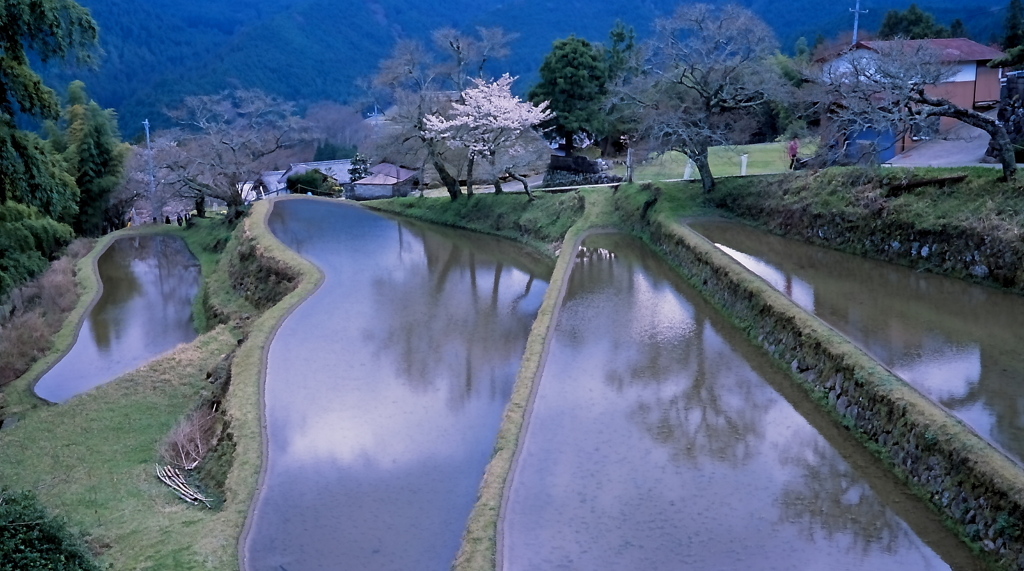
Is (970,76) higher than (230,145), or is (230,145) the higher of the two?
(970,76)

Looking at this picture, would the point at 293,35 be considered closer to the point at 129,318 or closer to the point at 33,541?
the point at 129,318

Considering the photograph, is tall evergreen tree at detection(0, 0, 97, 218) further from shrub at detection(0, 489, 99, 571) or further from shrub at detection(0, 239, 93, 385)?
shrub at detection(0, 239, 93, 385)

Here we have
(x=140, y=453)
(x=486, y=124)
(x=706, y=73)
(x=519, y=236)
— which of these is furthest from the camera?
(x=486, y=124)

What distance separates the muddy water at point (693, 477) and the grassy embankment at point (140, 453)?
3.49 m

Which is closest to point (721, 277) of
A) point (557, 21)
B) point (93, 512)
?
point (93, 512)

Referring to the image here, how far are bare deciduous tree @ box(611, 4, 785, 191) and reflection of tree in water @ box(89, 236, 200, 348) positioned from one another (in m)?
15.4

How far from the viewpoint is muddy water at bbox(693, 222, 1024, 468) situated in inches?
364

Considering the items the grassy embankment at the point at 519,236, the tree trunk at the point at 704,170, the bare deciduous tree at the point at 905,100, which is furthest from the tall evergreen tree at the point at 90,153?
the bare deciduous tree at the point at 905,100

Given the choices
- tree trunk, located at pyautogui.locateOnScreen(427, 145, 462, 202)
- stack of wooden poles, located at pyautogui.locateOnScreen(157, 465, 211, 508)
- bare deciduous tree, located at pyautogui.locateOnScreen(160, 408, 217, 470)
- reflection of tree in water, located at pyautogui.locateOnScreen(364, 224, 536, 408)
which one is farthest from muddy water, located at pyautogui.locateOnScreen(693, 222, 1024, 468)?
tree trunk, located at pyautogui.locateOnScreen(427, 145, 462, 202)

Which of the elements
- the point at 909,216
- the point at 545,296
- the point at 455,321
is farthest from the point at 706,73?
the point at 455,321

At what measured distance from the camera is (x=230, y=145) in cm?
3284

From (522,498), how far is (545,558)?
3.68 ft

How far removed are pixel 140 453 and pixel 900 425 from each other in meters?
10.4

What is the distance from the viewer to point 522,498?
8.66m
